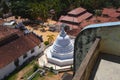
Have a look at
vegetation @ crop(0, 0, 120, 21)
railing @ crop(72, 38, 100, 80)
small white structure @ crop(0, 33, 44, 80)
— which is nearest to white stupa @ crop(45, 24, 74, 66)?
small white structure @ crop(0, 33, 44, 80)

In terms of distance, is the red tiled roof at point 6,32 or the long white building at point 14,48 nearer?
the long white building at point 14,48

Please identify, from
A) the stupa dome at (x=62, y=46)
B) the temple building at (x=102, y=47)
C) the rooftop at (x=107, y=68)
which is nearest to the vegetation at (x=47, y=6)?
the stupa dome at (x=62, y=46)

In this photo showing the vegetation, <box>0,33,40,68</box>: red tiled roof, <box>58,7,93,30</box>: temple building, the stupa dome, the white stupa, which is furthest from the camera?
the vegetation

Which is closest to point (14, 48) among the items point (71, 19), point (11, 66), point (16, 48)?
point (16, 48)

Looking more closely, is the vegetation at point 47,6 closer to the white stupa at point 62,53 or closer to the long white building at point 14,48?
the long white building at point 14,48

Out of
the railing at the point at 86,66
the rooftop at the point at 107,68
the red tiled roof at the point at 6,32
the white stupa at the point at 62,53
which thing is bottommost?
the white stupa at the point at 62,53

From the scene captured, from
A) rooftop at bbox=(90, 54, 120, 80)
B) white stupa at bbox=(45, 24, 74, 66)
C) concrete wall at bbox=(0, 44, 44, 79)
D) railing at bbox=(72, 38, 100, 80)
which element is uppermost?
railing at bbox=(72, 38, 100, 80)

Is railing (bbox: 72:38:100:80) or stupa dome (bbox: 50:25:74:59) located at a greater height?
railing (bbox: 72:38:100:80)

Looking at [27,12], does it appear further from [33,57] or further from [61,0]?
[33,57]

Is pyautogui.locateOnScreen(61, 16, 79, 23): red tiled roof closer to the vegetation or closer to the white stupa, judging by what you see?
the vegetation

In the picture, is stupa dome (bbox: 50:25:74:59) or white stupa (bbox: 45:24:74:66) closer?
white stupa (bbox: 45:24:74:66)

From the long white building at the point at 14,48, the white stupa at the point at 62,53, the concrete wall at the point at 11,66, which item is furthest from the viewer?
the white stupa at the point at 62,53
